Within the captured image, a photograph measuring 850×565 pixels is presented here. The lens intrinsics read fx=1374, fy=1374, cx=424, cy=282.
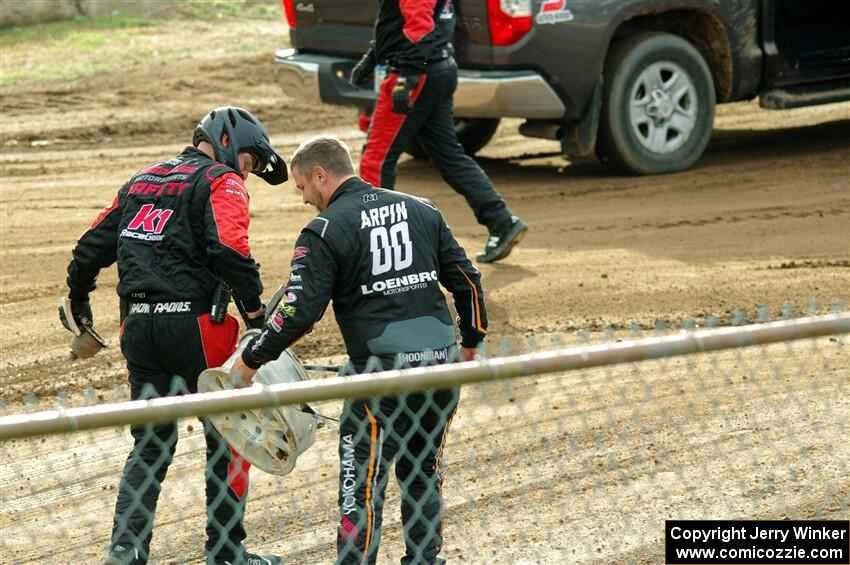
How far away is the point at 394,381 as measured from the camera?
3.63 meters

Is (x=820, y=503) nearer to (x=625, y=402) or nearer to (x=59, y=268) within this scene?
(x=625, y=402)

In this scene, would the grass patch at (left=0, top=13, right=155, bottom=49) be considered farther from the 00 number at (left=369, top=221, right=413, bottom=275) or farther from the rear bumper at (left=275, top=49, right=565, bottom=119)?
the 00 number at (left=369, top=221, right=413, bottom=275)

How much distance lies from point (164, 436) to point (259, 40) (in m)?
10.5

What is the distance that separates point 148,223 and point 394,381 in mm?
1819

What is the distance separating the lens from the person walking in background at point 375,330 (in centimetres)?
469

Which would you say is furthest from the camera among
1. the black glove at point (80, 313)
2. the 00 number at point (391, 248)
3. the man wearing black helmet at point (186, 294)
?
the black glove at point (80, 313)

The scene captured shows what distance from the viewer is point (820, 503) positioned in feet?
17.7

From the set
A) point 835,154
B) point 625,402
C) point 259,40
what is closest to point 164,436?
point 625,402

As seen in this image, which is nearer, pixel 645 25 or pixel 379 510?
pixel 379 510

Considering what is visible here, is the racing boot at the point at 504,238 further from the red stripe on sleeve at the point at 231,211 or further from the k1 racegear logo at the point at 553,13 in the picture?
the red stripe on sleeve at the point at 231,211

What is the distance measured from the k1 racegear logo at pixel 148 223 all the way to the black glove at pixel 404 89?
3077 millimetres

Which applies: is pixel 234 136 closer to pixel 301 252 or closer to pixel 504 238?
pixel 301 252

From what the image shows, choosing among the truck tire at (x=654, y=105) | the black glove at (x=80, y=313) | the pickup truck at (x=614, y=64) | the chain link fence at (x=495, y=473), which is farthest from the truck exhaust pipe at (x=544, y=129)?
the black glove at (x=80, y=313)

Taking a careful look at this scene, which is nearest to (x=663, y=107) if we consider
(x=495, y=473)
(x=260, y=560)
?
(x=495, y=473)
